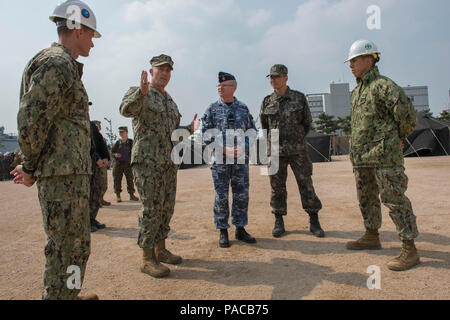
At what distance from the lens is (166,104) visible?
10.5 ft

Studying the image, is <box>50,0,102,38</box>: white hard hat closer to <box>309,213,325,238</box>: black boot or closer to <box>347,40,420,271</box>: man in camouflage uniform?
<box>347,40,420,271</box>: man in camouflage uniform

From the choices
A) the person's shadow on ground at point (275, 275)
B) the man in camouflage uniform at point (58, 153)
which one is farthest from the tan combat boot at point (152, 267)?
the man in camouflage uniform at point (58, 153)

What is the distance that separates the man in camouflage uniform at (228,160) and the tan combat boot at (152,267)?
1.02 metres

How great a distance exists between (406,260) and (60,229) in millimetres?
3092

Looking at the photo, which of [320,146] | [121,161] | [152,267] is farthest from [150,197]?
[320,146]

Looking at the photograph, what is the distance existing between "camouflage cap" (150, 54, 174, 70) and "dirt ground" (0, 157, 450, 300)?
2279mm

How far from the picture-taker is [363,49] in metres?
3.22

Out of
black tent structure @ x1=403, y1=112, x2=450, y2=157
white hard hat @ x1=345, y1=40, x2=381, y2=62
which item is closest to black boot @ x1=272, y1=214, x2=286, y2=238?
white hard hat @ x1=345, y1=40, x2=381, y2=62

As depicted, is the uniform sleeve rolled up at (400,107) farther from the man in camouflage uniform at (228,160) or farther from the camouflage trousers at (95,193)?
the camouflage trousers at (95,193)

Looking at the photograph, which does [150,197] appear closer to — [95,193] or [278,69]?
[278,69]

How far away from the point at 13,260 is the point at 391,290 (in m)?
4.24

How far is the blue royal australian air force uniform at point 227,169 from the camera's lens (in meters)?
3.75
